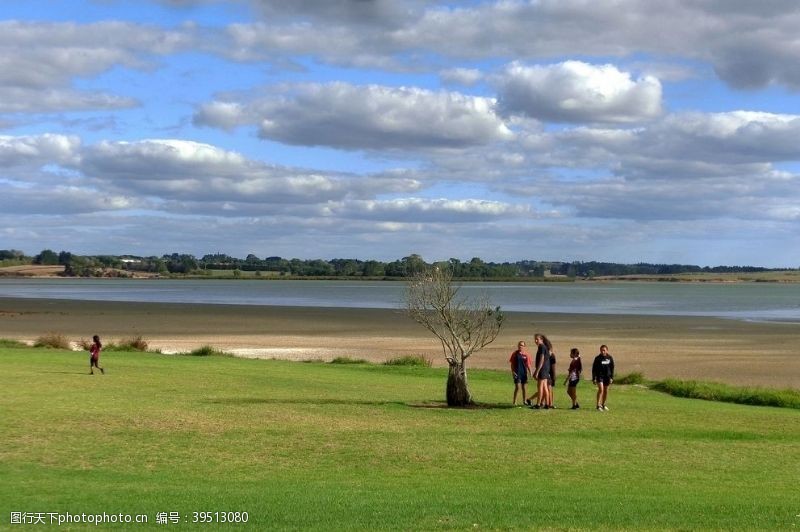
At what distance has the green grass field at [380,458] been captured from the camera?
37.9 feet

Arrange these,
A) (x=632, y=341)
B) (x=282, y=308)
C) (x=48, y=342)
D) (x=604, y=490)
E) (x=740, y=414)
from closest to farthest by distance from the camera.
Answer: (x=604, y=490) < (x=740, y=414) < (x=48, y=342) < (x=632, y=341) < (x=282, y=308)

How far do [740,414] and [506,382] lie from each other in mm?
10420

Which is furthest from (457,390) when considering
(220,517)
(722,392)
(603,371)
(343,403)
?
(220,517)

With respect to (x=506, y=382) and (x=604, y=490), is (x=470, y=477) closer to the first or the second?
(x=604, y=490)

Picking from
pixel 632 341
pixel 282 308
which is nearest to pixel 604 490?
pixel 632 341

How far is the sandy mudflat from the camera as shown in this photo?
4406 centimetres

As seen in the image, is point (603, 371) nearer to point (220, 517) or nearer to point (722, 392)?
point (722, 392)

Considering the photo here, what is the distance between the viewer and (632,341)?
5681 centimetres

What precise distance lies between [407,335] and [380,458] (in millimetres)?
46138

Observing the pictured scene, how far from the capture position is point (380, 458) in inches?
621

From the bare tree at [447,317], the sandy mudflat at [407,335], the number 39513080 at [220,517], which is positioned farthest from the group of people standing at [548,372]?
the sandy mudflat at [407,335]

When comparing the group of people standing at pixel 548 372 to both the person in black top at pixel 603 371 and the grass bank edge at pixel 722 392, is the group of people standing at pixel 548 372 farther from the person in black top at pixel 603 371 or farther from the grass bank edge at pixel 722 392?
the grass bank edge at pixel 722 392

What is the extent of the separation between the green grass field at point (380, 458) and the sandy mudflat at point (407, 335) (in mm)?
16147

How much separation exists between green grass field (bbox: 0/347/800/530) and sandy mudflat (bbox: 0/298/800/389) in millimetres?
16147
